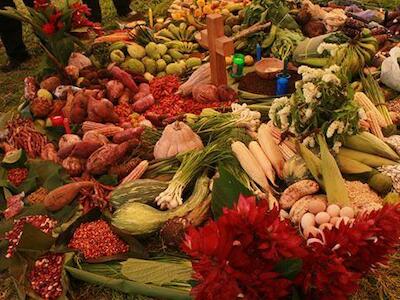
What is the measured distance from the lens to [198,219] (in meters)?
2.93

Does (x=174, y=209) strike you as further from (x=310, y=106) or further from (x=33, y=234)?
(x=310, y=106)

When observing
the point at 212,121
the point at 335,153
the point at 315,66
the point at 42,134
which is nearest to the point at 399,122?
the point at 335,153

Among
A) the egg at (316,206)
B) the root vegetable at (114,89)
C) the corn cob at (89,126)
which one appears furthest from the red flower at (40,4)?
the egg at (316,206)

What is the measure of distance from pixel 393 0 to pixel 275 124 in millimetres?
4223

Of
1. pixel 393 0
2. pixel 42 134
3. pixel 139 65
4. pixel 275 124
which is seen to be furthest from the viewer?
pixel 393 0

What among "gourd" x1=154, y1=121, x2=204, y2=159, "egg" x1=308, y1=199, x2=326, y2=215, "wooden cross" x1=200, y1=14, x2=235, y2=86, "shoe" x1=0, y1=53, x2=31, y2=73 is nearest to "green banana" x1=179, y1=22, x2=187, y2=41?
"wooden cross" x1=200, y1=14, x2=235, y2=86

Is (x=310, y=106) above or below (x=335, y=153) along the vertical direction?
above

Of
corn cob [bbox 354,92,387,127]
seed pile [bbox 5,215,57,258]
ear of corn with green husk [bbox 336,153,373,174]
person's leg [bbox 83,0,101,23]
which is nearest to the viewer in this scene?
seed pile [bbox 5,215,57,258]

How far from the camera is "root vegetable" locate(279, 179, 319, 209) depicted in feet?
9.53

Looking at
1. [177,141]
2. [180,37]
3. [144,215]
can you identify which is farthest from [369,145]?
[180,37]

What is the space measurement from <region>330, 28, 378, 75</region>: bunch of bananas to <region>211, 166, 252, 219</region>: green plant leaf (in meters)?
2.40

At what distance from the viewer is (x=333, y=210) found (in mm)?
2674

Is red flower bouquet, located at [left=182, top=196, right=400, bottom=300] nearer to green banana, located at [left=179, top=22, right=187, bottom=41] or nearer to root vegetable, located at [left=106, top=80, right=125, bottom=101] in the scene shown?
root vegetable, located at [left=106, top=80, right=125, bottom=101]

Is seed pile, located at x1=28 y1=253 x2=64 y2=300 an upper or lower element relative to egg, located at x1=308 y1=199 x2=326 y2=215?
lower
